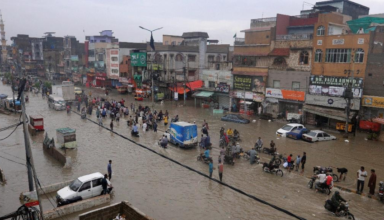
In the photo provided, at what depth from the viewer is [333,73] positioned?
98.3 feet

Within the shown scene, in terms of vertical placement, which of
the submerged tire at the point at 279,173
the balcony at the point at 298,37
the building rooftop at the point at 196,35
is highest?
the building rooftop at the point at 196,35

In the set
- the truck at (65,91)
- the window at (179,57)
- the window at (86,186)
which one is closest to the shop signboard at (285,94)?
the window at (179,57)

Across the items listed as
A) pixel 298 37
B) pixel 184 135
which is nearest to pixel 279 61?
pixel 298 37

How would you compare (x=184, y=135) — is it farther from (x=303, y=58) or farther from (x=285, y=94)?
(x=303, y=58)

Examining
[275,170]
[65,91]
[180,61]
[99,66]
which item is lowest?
[275,170]

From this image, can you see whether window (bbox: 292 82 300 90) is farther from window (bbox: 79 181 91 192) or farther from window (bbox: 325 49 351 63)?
window (bbox: 79 181 91 192)

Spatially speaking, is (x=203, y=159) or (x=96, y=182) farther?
(x=203, y=159)

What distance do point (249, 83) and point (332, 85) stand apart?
35.5 ft

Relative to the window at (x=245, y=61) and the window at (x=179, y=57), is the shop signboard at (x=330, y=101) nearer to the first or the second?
the window at (x=245, y=61)

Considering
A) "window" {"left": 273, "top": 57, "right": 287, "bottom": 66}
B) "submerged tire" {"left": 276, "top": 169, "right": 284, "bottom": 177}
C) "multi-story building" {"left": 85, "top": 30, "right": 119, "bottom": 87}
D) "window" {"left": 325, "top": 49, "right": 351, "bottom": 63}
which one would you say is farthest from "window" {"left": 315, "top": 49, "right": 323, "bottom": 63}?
"multi-story building" {"left": 85, "top": 30, "right": 119, "bottom": 87}

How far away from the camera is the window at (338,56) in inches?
1136

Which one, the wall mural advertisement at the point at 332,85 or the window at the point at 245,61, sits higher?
the window at the point at 245,61

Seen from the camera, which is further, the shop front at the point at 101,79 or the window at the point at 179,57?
the shop front at the point at 101,79

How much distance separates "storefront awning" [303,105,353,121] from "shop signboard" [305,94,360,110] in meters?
0.44
